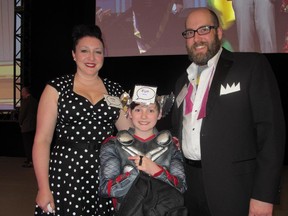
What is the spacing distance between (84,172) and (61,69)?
6.83m

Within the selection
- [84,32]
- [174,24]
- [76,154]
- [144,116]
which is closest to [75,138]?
[76,154]

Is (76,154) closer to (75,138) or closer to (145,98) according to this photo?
(75,138)

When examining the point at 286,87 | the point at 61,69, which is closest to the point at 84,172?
the point at 286,87

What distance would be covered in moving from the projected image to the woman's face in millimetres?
4758

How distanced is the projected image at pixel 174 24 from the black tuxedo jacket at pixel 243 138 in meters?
4.81

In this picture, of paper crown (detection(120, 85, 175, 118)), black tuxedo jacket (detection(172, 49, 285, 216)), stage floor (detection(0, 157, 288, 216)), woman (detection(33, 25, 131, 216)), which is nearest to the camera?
black tuxedo jacket (detection(172, 49, 285, 216))

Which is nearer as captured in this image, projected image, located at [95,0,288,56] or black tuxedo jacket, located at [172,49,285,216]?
black tuxedo jacket, located at [172,49,285,216]

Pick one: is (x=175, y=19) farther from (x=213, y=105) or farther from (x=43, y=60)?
(x=213, y=105)

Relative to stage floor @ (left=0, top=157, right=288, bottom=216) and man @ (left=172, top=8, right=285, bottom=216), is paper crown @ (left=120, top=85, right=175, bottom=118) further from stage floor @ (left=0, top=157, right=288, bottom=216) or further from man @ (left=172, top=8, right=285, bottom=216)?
stage floor @ (left=0, top=157, right=288, bottom=216)

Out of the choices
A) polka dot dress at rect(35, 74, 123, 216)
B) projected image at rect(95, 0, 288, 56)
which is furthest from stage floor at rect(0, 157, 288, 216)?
projected image at rect(95, 0, 288, 56)

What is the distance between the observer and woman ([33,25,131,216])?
2170mm

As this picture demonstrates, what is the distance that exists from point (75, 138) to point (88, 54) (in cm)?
51

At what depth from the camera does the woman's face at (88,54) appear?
226cm

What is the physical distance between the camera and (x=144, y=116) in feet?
6.78
